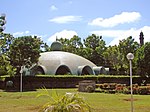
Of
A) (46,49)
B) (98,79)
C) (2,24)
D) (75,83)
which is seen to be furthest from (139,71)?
(46,49)

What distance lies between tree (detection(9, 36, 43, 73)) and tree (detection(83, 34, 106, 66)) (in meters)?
35.1

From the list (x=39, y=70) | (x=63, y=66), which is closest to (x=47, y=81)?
(x=39, y=70)

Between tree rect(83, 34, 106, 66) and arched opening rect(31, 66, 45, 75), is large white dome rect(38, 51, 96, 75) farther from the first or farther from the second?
tree rect(83, 34, 106, 66)

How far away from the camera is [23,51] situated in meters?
44.7

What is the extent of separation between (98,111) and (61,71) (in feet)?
135

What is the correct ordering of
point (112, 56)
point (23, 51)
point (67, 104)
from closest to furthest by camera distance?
Result: point (67, 104)
point (23, 51)
point (112, 56)

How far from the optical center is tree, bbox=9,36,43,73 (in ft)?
147

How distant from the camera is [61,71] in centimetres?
5716

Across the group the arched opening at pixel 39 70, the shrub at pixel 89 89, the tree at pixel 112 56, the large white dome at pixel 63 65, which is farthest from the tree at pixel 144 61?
the tree at pixel 112 56

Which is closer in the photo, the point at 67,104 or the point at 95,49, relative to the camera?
the point at 67,104

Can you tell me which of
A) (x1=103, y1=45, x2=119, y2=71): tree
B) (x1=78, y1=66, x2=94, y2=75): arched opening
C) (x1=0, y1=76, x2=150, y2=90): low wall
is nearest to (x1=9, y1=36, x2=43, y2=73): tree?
(x1=0, y1=76, x2=150, y2=90): low wall

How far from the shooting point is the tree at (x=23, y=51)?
147 feet

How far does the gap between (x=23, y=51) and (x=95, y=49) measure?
38.6 meters

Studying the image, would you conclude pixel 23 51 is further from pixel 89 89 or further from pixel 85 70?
pixel 85 70
